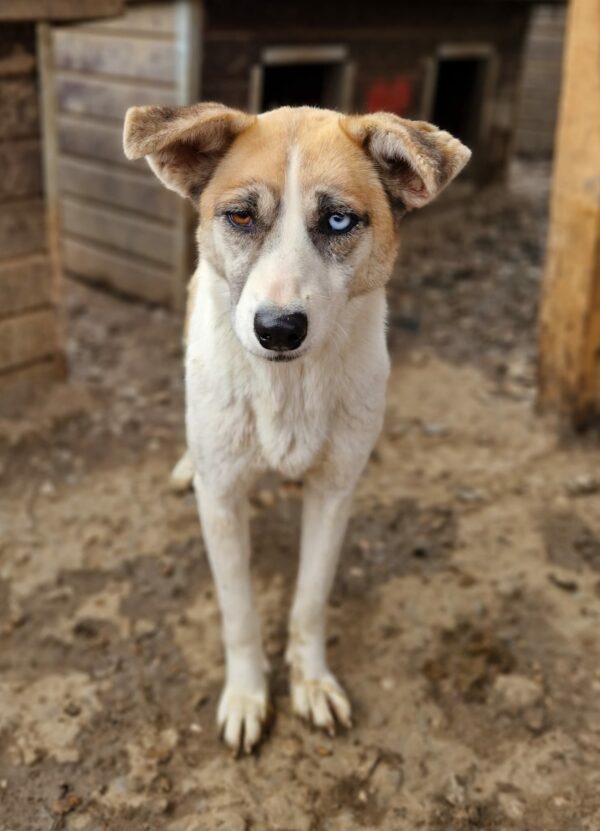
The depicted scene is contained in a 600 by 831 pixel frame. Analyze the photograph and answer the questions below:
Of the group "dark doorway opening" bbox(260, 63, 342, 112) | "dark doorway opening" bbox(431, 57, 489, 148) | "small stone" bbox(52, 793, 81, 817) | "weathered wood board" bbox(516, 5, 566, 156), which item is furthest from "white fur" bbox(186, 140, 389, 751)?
"weathered wood board" bbox(516, 5, 566, 156)

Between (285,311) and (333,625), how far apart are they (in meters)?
1.59

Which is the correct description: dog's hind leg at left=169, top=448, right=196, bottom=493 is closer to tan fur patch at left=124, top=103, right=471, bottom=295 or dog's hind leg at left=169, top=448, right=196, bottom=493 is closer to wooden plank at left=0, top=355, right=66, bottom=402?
wooden plank at left=0, top=355, right=66, bottom=402

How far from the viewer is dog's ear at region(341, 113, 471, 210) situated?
1998 mm

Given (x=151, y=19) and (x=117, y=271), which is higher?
(x=151, y=19)

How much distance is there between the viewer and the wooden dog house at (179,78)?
516 cm

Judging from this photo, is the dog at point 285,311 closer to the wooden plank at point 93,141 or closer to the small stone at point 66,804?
the small stone at point 66,804

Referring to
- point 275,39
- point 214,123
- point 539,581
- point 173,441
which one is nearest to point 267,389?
point 214,123

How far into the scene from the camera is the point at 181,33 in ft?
16.4

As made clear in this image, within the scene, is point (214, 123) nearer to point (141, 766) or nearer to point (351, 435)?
point (351, 435)

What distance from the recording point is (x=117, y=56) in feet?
17.6

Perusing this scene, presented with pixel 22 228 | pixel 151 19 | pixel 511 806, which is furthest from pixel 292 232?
pixel 151 19

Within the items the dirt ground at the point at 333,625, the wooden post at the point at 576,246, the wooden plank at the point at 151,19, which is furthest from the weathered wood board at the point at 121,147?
the wooden post at the point at 576,246

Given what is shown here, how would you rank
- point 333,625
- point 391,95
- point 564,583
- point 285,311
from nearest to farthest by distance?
1. point 285,311
2. point 333,625
3. point 564,583
4. point 391,95

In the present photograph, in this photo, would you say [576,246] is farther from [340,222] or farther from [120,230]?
[120,230]
